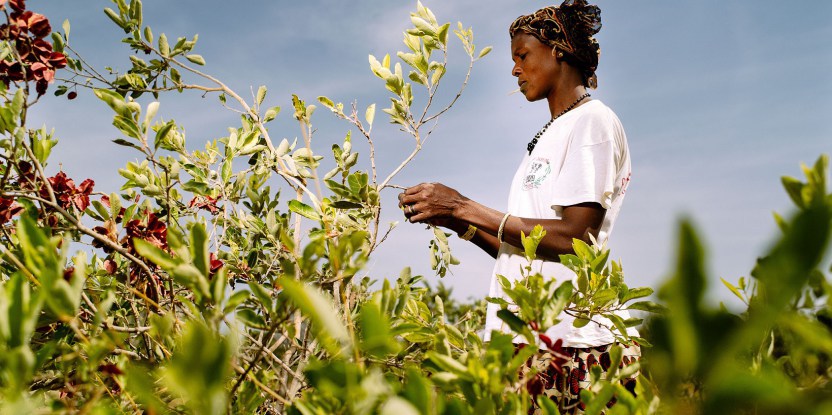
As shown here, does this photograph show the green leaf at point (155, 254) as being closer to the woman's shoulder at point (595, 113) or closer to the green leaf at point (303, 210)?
the green leaf at point (303, 210)

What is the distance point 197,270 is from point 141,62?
1878mm

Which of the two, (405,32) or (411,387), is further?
(405,32)

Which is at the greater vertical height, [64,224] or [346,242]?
[64,224]

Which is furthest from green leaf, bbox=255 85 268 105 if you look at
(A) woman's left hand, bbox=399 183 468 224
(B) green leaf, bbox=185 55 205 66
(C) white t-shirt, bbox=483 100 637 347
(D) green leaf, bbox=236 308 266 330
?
(D) green leaf, bbox=236 308 266 330

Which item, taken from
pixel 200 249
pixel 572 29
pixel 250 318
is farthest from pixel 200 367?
pixel 572 29

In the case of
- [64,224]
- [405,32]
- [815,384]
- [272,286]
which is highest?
[405,32]

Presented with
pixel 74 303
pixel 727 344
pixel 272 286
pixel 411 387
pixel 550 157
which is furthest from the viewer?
pixel 550 157

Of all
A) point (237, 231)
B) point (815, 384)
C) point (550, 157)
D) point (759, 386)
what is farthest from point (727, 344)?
point (237, 231)

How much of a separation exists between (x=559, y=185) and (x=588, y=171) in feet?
0.40

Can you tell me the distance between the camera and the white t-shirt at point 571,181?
2.31 m

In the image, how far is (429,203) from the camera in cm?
231

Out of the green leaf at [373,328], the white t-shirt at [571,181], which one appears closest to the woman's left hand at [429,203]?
the white t-shirt at [571,181]

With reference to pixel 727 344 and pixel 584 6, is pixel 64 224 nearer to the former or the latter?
pixel 727 344

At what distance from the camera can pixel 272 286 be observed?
240cm
